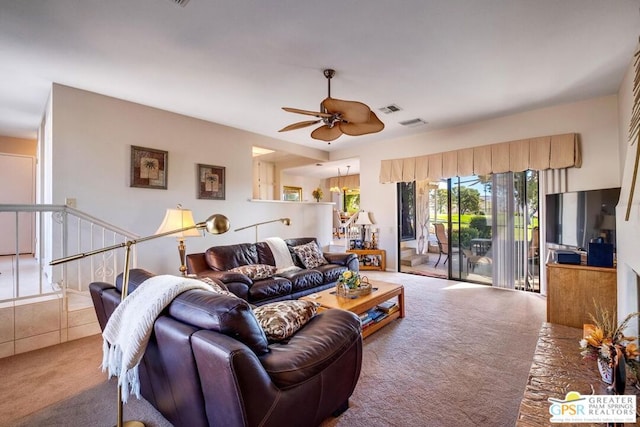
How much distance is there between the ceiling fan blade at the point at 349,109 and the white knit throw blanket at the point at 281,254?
2.29 m

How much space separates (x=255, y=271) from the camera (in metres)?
3.67

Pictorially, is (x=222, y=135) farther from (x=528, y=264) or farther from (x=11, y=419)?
(x=528, y=264)

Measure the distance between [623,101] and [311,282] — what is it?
4342mm

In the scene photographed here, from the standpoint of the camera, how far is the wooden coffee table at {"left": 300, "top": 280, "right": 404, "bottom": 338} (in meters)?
2.79

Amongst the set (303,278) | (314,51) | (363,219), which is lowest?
(303,278)

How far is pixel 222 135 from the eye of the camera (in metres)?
4.98

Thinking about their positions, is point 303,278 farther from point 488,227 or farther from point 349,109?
point 488,227

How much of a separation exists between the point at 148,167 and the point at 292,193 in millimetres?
5931

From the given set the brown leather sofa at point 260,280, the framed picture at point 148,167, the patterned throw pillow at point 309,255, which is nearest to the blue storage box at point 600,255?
the brown leather sofa at point 260,280

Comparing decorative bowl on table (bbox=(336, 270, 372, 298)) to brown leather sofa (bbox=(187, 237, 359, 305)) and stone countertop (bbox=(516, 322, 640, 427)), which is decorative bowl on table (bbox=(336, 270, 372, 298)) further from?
stone countertop (bbox=(516, 322, 640, 427))

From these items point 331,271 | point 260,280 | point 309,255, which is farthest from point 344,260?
point 260,280

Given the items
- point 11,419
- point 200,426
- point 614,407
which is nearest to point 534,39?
point 614,407

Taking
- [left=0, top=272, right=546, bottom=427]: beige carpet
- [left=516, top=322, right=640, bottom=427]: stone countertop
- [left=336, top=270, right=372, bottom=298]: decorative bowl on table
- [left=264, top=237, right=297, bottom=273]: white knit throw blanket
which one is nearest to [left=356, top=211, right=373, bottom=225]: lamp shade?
[left=264, top=237, right=297, bottom=273]: white knit throw blanket

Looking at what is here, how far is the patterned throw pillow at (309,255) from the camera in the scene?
14.5 feet
